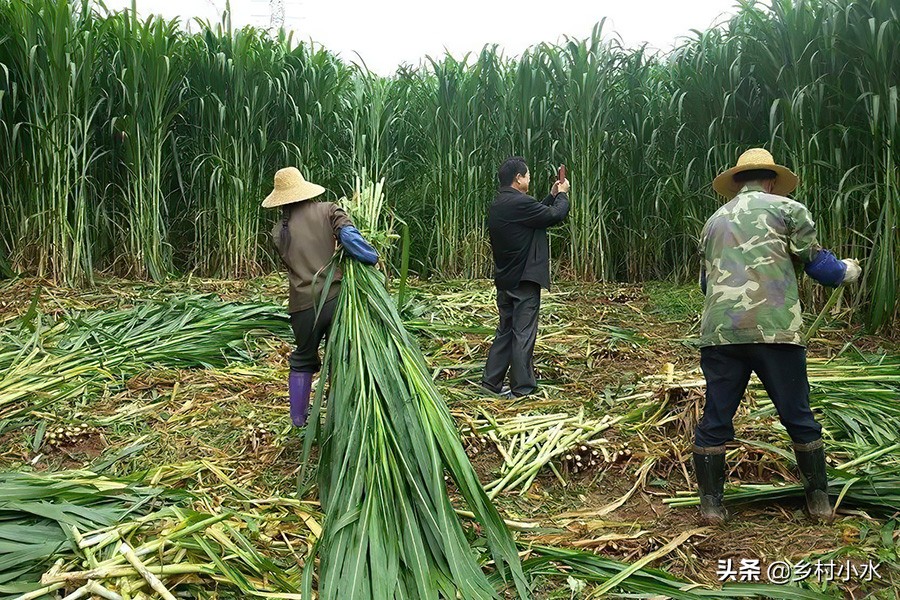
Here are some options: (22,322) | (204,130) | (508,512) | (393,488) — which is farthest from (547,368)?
(204,130)

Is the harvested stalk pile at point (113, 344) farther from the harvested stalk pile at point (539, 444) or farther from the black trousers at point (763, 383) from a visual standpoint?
the black trousers at point (763, 383)

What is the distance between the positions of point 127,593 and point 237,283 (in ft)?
15.1

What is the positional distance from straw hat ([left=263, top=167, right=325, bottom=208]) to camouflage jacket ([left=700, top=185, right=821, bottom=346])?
6.44 ft

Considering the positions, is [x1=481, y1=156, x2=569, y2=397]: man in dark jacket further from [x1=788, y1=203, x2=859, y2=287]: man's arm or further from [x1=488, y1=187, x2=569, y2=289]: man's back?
[x1=788, y1=203, x2=859, y2=287]: man's arm

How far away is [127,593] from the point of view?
2.08 m

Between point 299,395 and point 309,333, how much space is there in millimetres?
338

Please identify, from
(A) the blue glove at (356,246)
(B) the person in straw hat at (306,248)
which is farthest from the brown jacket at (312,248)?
(A) the blue glove at (356,246)

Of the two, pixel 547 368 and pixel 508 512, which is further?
pixel 547 368

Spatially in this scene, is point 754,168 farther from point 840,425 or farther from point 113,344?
point 113,344

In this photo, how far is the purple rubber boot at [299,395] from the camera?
3686 millimetres

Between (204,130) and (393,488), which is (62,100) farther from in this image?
(393,488)

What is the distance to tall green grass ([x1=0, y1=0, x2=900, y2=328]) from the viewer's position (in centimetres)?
498

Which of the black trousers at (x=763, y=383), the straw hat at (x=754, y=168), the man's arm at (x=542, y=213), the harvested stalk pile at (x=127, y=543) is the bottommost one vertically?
the harvested stalk pile at (x=127, y=543)

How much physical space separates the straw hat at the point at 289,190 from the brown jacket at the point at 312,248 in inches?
2.7
